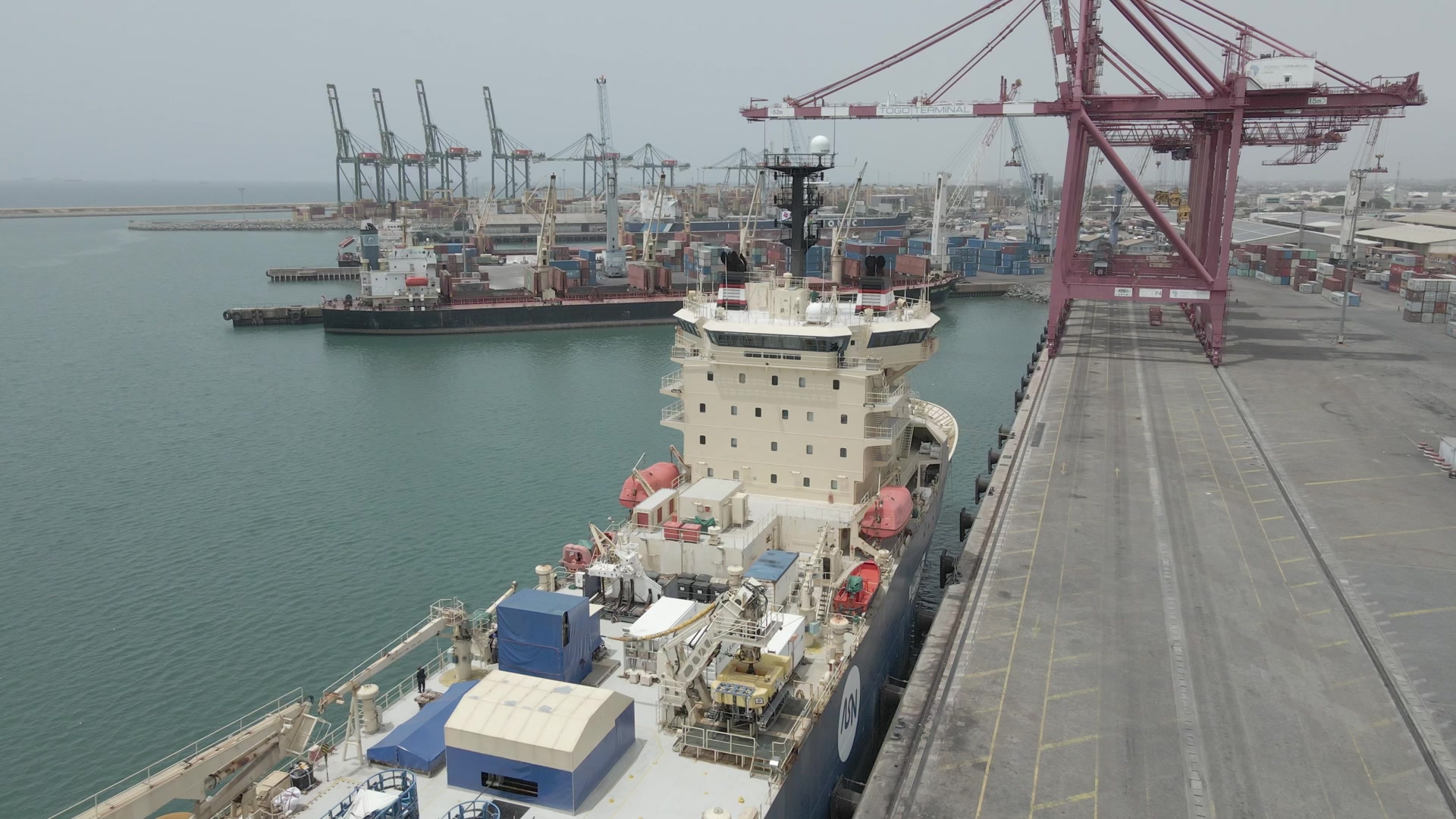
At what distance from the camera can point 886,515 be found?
22594 mm

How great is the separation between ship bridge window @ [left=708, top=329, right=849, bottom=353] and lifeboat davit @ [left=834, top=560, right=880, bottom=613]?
242 inches

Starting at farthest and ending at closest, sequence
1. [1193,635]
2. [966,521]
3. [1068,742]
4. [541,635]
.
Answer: [966,521] → [1193,635] → [541,635] → [1068,742]

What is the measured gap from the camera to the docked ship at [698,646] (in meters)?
14.2

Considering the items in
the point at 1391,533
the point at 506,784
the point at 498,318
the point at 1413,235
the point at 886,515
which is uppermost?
the point at 1413,235

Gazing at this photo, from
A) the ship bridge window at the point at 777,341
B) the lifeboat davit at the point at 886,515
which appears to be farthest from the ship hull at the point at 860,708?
the ship bridge window at the point at 777,341

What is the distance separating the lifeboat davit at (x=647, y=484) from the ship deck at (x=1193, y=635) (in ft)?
27.2

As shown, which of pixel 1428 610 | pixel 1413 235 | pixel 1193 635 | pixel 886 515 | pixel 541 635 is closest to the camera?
pixel 541 635

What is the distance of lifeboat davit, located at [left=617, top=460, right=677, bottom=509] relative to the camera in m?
24.9

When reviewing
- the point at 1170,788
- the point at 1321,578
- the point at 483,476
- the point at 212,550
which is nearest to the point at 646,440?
the point at 483,476

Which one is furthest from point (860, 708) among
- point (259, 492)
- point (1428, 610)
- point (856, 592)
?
point (259, 492)

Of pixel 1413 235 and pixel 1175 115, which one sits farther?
pixel 1413 235

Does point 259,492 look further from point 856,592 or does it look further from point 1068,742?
point 1068,742

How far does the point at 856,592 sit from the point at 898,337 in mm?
8752

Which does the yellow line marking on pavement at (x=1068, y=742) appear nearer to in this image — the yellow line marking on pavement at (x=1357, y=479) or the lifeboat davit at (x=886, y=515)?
the lifeboat davit at (x=886, y=515)
